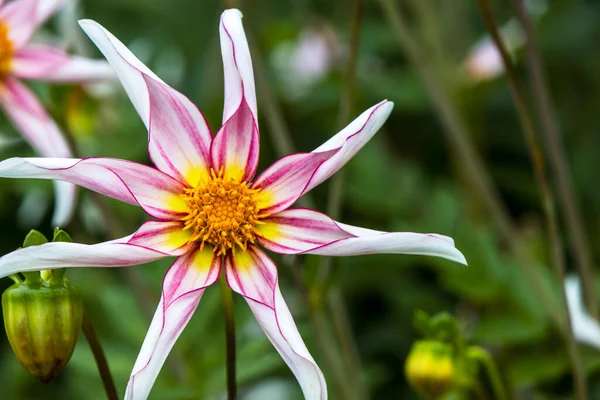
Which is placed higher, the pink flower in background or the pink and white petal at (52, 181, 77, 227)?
the pink flower in background

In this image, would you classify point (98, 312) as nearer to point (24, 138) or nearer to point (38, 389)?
point (38, 389)

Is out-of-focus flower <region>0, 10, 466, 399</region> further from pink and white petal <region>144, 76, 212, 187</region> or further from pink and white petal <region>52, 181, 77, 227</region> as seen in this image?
pink and white petal <region>52, 181, 77, 227</region>

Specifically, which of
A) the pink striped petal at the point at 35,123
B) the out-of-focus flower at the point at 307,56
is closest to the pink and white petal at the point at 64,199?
the pink striped petal at the point at 35,123

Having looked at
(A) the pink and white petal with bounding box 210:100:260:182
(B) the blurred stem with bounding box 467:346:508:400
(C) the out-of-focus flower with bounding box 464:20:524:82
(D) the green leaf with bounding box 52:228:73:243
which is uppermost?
(C) the out-of-focus flower with bounding box 464:20:524:82

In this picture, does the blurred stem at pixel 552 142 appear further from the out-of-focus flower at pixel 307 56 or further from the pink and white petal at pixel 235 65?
the out-of-focus flower at pixel 307 56

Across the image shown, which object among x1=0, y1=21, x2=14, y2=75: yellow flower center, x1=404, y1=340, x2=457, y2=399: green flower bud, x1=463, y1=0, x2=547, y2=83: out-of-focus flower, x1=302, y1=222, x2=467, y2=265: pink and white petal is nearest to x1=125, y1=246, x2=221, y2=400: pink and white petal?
x1=302, y1=222, x2=467, y2=265: pink and white petal

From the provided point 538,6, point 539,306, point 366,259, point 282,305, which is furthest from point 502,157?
point 282,305

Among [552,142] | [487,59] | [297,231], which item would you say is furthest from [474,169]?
[487,59]
